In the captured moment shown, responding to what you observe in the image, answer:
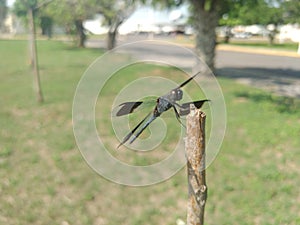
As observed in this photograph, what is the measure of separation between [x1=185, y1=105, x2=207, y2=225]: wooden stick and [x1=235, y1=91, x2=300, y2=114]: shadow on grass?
5.42 meters

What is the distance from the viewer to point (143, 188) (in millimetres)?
4023

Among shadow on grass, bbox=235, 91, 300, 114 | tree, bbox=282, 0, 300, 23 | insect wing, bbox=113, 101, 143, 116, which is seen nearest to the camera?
insect wing, bbox=113, 101, 143, 116

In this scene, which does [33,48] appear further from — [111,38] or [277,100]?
[111,38]

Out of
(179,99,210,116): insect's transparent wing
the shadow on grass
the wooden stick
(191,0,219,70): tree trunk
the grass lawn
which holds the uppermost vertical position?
(191,0,219,70): tree trunk

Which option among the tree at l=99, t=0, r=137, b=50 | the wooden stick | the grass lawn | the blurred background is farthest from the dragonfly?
the tree at l=99, t=0, r=137, b=50

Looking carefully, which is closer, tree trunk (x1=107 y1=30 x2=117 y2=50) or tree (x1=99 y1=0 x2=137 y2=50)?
tree (x1=99 y1=0 x2=137 y2=50)

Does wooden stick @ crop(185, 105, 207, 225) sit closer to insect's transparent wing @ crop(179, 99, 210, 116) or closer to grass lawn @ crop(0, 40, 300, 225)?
insect's transparent wing @ crop(179, 99, 210, 116)

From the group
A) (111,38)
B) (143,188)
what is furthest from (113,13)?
(143,188)

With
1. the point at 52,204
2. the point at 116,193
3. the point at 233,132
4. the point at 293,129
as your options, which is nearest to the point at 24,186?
the point at 52,204

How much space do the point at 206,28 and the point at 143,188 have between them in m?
8.13

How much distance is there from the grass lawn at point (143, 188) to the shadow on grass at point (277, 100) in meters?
0.53

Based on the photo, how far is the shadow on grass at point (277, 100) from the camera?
23.1ft

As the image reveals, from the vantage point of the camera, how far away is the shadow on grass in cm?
705

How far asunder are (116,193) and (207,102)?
248cm
